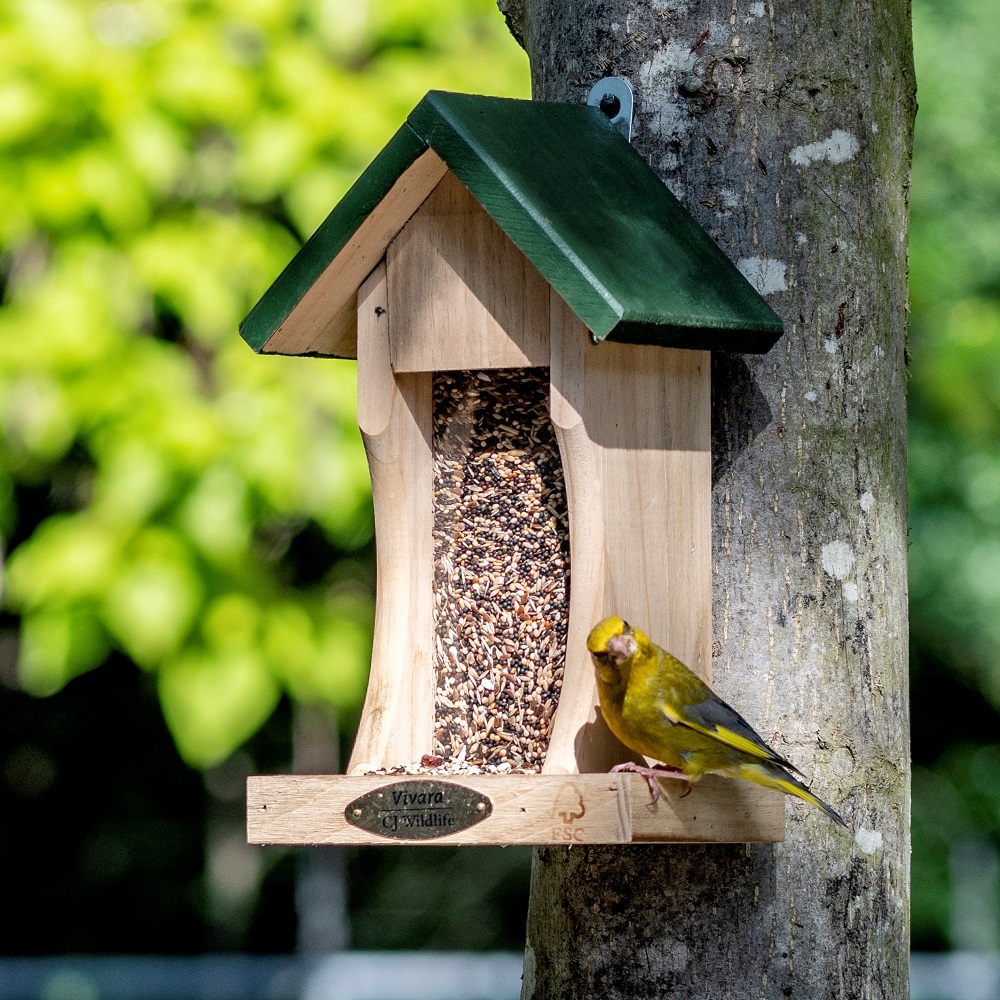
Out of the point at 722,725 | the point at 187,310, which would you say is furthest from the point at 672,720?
the point at 187,310

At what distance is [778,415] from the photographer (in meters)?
2.30

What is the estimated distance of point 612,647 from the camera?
6.98ft

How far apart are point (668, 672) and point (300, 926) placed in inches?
306

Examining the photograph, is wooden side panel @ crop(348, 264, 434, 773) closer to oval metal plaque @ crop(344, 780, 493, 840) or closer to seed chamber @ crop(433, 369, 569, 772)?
seed chamber @ crop(433, 369, 569, 772)

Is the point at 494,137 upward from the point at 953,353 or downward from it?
downward

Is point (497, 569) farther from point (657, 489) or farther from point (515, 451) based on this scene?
point (657, 489)

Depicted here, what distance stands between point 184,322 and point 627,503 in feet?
6.87

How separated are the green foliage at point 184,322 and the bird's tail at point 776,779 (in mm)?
2002

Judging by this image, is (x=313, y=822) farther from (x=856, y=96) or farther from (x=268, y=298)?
(x=856, y=96)

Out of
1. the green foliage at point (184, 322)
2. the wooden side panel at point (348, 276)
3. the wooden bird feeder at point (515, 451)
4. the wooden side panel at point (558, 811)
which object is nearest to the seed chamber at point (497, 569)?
the wooden bird feeder at point (515, 451)

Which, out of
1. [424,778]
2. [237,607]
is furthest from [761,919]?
[237,607]

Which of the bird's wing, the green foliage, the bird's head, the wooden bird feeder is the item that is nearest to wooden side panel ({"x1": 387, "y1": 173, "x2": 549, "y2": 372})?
the wooden bird feeder

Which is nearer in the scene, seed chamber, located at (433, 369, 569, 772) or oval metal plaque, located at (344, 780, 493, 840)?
oval metal plaque, located at (344, 780, 493, 840)

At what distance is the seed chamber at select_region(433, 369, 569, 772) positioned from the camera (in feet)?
7.88
